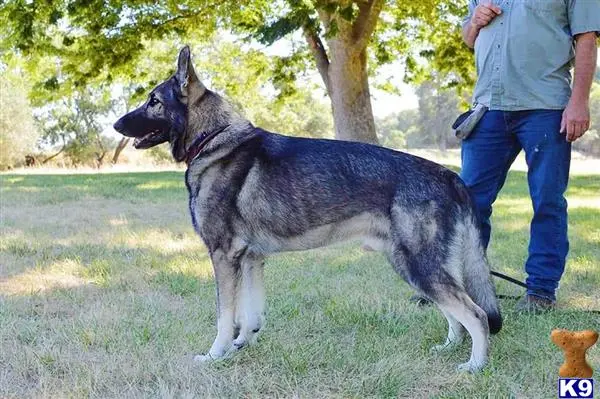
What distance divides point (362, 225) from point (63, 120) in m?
38.2

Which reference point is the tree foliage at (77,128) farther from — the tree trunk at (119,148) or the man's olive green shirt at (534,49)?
the man's olive green shirt at (534,49)

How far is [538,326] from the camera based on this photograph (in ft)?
12.9

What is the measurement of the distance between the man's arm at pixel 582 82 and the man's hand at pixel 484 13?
57cm

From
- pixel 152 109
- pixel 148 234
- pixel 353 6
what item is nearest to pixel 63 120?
pixel 353 6

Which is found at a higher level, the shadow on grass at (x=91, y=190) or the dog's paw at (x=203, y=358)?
the dog's paw at (x=203, y=358)

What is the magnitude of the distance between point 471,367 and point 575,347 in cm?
127

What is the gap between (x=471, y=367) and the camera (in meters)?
3.25

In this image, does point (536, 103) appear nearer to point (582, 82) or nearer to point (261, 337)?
point (582, 82)

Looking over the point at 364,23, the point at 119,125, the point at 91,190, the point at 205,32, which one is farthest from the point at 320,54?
the point at 119,125

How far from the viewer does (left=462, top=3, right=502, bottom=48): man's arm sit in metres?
4.16

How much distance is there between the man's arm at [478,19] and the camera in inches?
164

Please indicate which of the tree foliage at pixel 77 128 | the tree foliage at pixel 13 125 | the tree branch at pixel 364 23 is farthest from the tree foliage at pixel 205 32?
the tree foliage at pixel 77 128

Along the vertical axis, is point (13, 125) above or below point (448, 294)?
below

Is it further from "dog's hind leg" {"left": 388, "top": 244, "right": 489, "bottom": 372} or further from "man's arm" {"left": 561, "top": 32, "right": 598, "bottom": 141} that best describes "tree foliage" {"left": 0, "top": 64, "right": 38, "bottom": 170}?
"dog's hind leg" {"left": 388, "top": 244, "right": 489, "bottom": 372}
